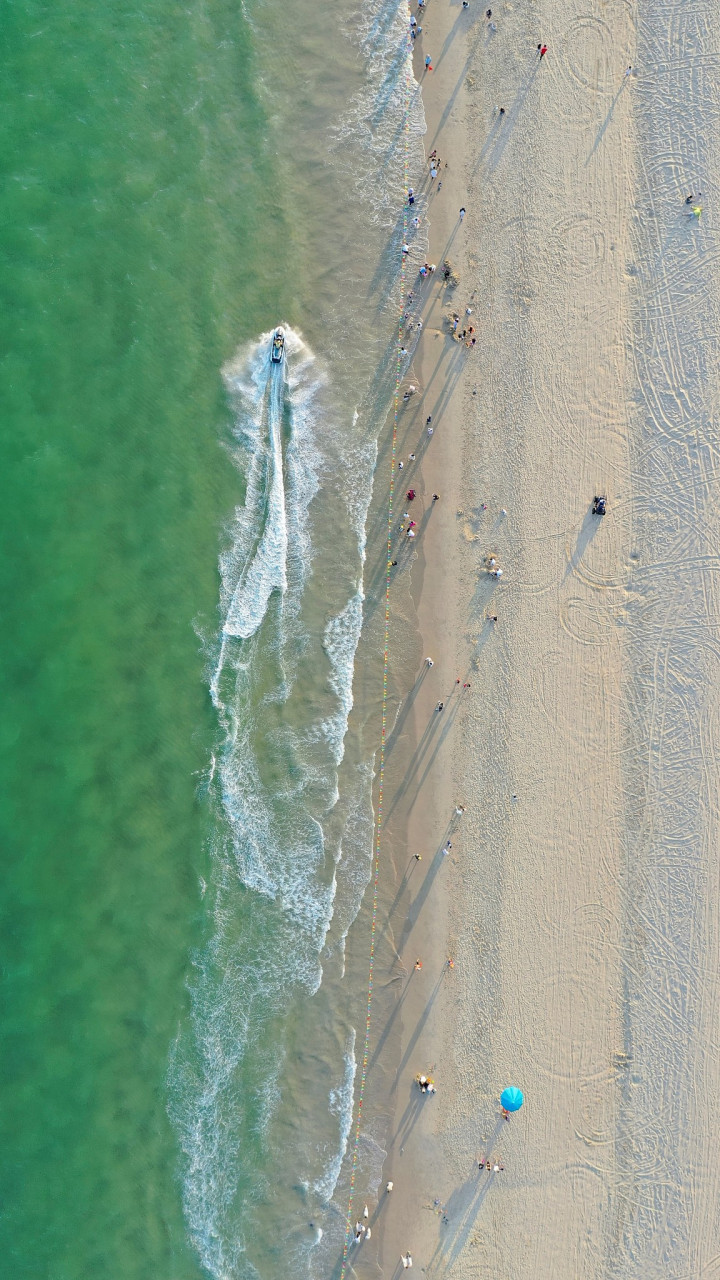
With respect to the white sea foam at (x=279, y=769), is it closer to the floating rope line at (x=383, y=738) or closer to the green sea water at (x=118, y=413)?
the floating rope line at (x=383, y=738)

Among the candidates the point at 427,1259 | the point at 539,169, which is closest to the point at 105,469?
the point at 539,169

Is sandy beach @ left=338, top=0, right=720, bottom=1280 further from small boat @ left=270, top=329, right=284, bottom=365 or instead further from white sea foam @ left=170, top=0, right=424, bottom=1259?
small boat @ left=270, top=329, right=284, bottom=365

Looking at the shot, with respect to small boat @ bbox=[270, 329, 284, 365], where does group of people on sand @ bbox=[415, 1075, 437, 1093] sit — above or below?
below

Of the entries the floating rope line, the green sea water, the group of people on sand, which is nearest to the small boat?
the green sea water

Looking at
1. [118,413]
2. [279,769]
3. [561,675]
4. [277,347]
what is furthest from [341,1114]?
[277,347]

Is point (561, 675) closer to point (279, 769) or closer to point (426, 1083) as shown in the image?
point (279, 769)

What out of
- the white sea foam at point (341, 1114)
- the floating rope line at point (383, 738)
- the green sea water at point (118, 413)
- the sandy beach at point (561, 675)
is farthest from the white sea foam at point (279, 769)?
the sandy beach at point (561, 675)
